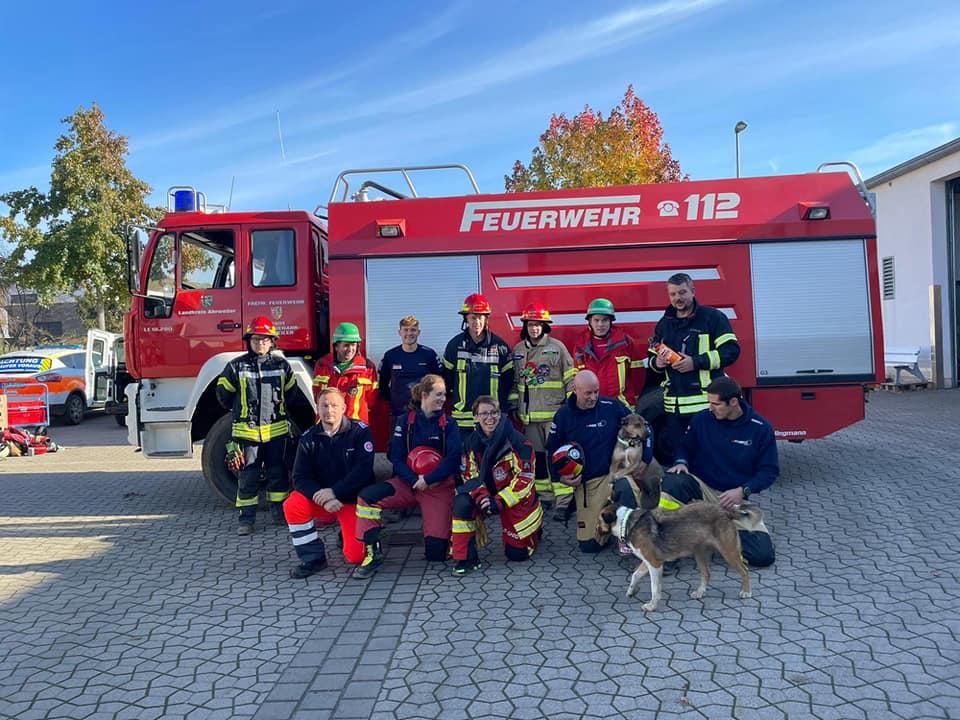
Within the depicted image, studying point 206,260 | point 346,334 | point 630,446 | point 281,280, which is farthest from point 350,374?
point 630,446

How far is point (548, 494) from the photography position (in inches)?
215

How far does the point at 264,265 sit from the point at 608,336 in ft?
10.3

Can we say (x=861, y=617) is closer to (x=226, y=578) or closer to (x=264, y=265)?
(x=226, y=578)

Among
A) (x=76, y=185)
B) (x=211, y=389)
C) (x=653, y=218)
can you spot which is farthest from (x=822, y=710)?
(x=76, y=185)

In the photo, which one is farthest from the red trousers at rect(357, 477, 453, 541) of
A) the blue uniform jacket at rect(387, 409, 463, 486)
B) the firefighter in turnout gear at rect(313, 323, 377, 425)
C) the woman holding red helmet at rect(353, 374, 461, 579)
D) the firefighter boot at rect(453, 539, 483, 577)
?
the firefighter in turnout gear at rect(313, 323, 377, 425)

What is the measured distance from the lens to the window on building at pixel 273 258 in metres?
6.58

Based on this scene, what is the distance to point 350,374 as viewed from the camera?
584cm

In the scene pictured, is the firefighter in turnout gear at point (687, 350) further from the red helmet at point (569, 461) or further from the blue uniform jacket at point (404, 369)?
the blue uniform jacket at point (404, 369)

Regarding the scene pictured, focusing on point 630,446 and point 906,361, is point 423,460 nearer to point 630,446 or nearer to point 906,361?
point 630,446

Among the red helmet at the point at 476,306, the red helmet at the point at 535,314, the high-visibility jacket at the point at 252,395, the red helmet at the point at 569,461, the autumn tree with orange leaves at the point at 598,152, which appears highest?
the autumn tree with orange leaves at the point at 598,152

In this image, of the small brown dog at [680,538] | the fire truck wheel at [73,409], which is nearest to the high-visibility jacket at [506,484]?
the small brown dog at [680,538]

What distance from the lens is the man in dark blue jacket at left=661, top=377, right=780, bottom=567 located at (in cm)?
451

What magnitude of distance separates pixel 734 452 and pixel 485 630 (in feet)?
6.54

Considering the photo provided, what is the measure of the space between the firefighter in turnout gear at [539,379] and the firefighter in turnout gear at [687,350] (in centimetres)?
72
